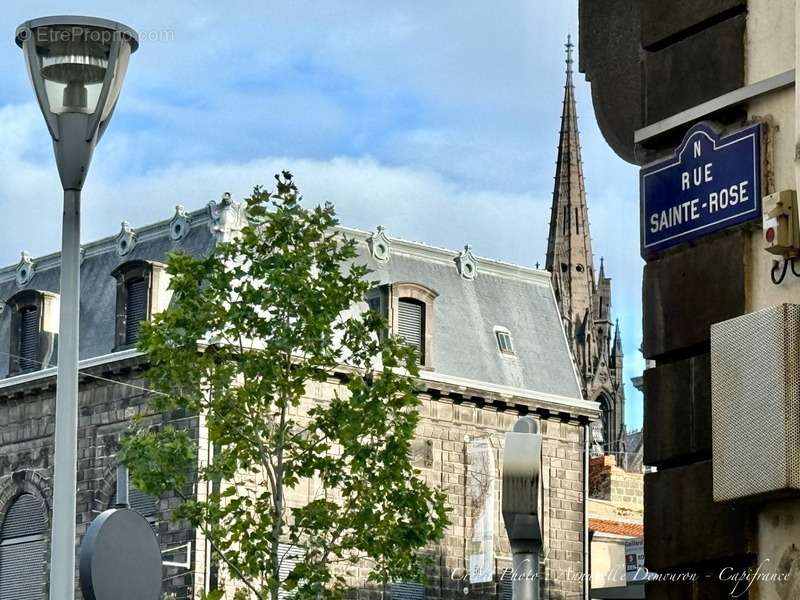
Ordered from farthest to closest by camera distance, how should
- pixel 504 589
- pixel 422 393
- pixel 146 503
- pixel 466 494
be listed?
pixel 504 589 < pixel 466 494 < pixel 422 393 < pixel 146 503

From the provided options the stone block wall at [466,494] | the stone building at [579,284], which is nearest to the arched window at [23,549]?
the stone block wall at [466,494]

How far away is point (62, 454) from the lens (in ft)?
35.0

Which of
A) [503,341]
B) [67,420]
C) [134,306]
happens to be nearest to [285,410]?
[134,306]

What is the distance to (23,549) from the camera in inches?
1993

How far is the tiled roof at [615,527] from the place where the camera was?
58.5 m

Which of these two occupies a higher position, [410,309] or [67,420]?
[410,309]

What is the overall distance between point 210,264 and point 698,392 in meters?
21.7

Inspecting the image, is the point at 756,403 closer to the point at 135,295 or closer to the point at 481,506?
the point at 135,295

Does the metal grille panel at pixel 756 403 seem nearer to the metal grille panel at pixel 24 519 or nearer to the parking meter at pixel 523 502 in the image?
the parking meter at pixel 523 502

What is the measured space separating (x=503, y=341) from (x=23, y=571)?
46.5 feet

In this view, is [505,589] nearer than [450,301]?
Yes

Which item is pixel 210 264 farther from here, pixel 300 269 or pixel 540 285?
pixel 540 285

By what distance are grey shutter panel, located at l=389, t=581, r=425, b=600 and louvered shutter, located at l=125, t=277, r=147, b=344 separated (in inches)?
358

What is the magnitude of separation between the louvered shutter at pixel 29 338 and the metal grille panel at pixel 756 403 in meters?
42.7
